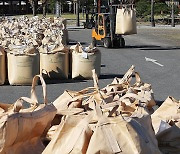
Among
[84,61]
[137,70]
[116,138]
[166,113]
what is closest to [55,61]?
[84,61]

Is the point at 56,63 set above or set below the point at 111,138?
below

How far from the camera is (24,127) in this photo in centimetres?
427

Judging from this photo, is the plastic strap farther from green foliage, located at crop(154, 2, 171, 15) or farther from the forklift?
green foliage, located at crop(154, 2, 171, 15)

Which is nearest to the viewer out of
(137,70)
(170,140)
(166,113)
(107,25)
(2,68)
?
(170,140)

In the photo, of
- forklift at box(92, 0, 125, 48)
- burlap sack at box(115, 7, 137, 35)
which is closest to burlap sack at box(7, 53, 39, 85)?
burlap sack at box(115, 7, 137, 35)

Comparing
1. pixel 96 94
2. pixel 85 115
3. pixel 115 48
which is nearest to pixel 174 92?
pixel 96 94

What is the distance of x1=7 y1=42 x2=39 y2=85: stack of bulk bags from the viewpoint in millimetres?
13523

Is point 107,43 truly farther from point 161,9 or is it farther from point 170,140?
point 161,9

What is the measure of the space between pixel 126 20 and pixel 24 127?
18371 millimetres

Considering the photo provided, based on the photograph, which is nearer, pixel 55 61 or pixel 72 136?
pixel 72 136

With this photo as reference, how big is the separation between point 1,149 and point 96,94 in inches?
47.6

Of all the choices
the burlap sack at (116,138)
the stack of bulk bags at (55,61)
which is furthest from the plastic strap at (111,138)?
the stack of bulk bags at (55,61)

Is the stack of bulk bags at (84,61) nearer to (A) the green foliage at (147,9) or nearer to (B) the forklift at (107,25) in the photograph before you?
(B) the forklift at (107,25)

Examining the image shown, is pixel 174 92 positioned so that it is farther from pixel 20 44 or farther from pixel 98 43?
pixel 98 43
